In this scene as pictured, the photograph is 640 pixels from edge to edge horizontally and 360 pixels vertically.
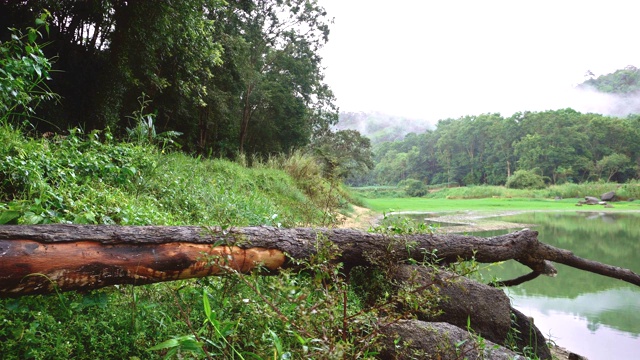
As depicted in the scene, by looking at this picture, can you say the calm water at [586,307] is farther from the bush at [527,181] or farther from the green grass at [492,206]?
the bush at [527,181]

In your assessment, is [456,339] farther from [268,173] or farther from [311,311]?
[268,173]

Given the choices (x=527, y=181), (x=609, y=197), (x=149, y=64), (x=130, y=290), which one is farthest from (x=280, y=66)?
(x=527, y=181)

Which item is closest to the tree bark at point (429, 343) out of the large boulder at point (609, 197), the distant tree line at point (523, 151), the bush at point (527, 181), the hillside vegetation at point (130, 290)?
the hillside vegetation at point (130, 290)

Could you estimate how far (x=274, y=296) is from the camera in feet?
5.53

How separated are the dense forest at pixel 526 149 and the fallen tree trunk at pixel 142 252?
105 ft

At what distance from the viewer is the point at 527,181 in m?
39.0

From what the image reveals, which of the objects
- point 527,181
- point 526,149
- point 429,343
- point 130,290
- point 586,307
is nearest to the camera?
point 429,343

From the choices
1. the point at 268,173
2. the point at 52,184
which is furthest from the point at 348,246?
the point at 268,173

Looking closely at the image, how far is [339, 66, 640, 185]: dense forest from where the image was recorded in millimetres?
41094

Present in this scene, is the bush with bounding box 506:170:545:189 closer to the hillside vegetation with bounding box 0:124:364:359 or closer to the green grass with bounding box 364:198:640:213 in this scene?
the green grass with bounding box 364:198:640:213

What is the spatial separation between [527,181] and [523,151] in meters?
8.70

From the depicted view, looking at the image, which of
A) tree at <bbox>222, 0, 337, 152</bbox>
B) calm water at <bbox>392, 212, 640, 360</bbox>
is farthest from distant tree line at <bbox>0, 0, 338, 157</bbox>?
calm water at <bbox>392, 212, 640, 360</bbox>

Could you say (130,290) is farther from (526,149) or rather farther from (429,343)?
(526,149)

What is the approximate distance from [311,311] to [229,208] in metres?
3.46
